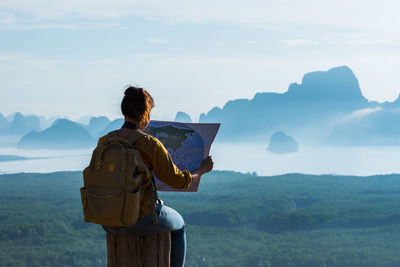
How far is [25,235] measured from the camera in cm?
8150

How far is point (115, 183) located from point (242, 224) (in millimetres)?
94256

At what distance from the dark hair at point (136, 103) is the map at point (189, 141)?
50 cm

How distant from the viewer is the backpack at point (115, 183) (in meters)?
3.09

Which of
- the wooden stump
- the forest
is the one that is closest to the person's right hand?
the wooden stump

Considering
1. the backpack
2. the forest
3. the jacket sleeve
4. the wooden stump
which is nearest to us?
the backpack

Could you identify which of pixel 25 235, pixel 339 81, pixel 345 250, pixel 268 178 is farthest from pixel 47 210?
pixel 339 81

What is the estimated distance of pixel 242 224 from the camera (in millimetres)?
95562

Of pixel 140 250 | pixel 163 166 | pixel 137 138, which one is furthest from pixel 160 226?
pixel 137 138

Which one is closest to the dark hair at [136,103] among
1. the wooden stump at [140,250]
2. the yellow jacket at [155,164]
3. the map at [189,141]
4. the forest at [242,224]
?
the yellow jacket at [155,164]

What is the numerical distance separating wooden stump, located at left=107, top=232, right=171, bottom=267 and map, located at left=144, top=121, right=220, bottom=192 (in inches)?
16.9

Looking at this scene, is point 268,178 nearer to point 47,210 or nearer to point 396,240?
point 396,240

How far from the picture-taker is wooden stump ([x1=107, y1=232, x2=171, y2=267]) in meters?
3.58

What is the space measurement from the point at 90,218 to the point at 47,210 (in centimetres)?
9207

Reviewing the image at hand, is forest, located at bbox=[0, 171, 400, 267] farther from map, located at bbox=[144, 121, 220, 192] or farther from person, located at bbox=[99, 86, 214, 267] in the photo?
person, located at bbox=[99, 86, 214, 267]
